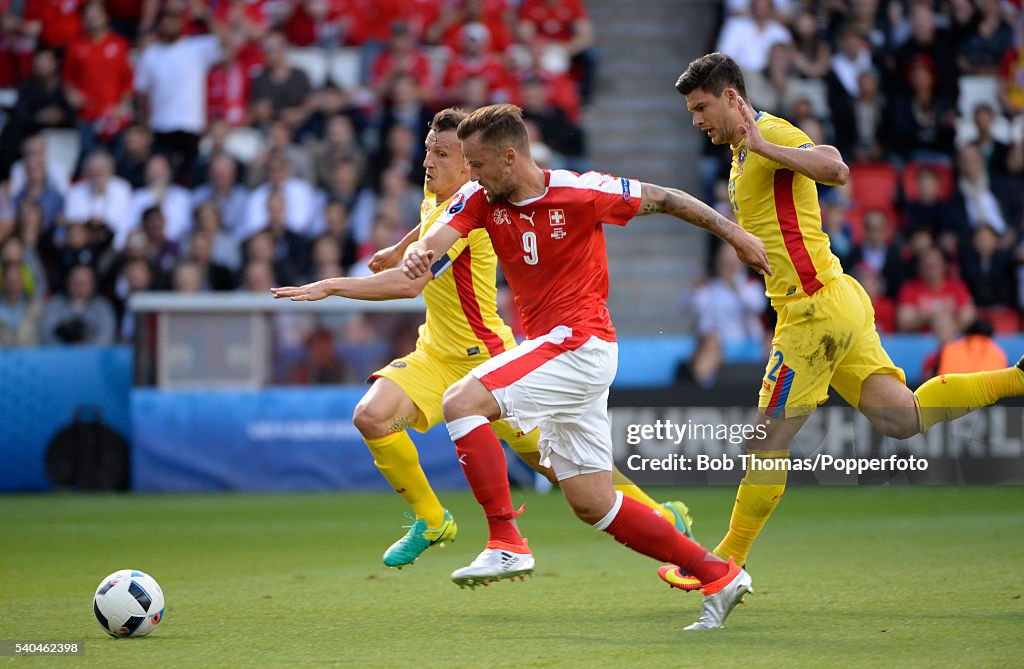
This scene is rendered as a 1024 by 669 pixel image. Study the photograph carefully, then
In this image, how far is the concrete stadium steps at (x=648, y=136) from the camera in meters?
16.5

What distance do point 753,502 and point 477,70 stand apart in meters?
10.5

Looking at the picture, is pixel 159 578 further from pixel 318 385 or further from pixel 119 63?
pixel 119 63

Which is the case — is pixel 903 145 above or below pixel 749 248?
below

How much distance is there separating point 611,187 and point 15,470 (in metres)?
9.51

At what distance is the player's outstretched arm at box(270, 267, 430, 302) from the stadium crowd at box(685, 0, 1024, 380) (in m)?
8.15

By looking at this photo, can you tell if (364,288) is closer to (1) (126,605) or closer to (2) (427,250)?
(2) (427,250)

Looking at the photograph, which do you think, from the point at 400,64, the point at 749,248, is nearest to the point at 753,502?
the point at 749,248

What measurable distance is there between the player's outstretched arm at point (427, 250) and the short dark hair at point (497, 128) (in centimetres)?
43

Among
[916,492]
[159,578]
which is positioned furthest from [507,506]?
[916,492]

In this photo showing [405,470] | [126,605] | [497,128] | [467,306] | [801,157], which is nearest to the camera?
[126,605]

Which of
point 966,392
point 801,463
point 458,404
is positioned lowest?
point 801,463

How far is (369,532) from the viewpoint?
10484 mm

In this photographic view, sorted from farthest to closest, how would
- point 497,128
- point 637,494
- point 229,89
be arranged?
point 229,89
point 637,494
point 497,128

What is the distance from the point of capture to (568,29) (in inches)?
697
